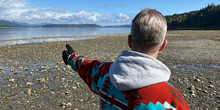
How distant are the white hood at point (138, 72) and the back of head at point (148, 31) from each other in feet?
0.46

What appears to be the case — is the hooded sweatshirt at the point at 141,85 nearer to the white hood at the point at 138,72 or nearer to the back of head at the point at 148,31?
the white hood at the point at 138,72

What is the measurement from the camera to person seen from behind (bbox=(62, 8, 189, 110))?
148 centimetres

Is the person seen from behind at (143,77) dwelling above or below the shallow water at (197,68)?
above

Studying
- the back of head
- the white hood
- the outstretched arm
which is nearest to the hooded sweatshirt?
the white hood

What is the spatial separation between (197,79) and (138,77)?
854cm

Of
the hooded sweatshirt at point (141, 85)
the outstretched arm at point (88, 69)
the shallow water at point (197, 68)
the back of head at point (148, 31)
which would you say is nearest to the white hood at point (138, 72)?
the hooded sweatshirt at point (141, 85)

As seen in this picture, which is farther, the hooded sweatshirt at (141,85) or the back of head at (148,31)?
the back of head at (148,31)

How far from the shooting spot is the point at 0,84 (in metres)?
8.43

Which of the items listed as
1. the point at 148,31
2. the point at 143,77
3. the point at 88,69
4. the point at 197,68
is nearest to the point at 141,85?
the point at 143,77

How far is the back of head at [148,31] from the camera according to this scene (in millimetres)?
1578

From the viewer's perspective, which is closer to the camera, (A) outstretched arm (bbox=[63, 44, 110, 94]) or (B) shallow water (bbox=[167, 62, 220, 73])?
(A) outstretched arm (bbox=[63, 44, 110, 94])

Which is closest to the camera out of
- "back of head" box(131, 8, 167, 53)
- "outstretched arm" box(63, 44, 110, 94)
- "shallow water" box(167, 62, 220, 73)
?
"back of head" box(131, 8, 167, 53)

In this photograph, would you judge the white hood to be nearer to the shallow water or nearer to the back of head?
the back of head

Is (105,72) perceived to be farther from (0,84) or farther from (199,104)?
(0,84)
